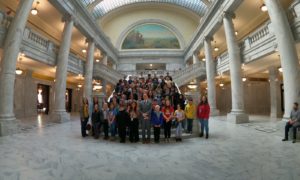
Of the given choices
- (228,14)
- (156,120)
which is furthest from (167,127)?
(228,14)

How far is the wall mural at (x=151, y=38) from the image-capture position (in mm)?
36125

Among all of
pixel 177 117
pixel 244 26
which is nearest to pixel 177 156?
pixel 177 117

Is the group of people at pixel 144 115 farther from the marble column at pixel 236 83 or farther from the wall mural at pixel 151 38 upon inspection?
the wall mural at pixel 151 38

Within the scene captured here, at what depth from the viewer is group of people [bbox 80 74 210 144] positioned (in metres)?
7.63

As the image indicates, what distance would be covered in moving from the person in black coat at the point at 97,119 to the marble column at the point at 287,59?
755 cm

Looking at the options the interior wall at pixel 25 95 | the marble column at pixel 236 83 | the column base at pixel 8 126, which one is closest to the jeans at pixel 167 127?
the column base at pixel 8 126

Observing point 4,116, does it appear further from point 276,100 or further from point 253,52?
point 276,100

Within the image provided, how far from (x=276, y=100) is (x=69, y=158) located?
663 inches

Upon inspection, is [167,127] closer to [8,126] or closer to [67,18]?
[8,126]

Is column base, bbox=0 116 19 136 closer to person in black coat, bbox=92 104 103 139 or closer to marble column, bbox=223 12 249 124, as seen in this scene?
person in black coat, bbox=92 104 103 139

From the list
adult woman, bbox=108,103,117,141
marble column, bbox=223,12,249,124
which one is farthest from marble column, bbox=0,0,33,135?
marble column, bbox=223,12,249,124

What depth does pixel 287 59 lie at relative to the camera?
888cm

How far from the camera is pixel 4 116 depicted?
30.5ft

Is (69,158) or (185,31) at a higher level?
(185,31)
